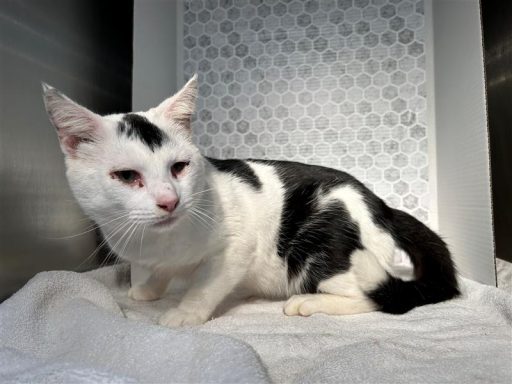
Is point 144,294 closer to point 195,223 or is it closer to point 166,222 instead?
point 195,223

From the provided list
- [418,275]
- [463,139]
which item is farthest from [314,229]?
[463,139]

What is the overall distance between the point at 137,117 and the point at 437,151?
1.40m

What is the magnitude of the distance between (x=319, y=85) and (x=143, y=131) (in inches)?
45.8

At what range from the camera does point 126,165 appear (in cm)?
97

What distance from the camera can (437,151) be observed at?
189cm

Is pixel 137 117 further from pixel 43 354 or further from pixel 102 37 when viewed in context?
pixel 102 37

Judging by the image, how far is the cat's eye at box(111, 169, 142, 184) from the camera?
976 millimetres

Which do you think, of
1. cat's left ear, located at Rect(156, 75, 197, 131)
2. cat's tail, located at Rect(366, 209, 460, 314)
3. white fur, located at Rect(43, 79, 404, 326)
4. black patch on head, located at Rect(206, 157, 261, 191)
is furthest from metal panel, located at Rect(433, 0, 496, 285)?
cat's left ear, located at Rect(156, 75, 197, 131)

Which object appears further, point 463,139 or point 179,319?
point 463,139

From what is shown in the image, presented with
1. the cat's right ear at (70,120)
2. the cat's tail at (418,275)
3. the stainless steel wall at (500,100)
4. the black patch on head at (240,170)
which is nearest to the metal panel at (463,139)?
the stainless steel wall at (500,100)

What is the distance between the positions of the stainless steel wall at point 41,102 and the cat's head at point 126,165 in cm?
29

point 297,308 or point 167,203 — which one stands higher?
point 167,203

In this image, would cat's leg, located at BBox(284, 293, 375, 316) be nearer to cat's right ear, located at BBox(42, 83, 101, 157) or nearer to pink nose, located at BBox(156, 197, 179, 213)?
pink nose, located at BBox(156, 197, 179, 213)

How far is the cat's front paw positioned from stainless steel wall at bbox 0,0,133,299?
48 centimetres
